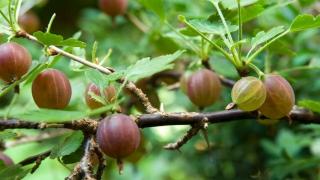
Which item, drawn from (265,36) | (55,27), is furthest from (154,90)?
(55,27)

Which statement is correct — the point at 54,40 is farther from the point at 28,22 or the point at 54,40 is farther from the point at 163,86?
the point at 28,22

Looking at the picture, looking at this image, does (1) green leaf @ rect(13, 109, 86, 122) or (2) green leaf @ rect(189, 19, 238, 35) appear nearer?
(1) green leaf @ rect(13, 109, 86, 122)

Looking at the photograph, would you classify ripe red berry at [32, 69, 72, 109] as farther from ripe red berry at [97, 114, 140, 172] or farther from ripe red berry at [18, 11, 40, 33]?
ripe red berry at [18, 11, 40, 33]

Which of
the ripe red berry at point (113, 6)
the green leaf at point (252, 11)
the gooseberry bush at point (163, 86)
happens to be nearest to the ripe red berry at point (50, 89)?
the gooseberry bush at point (163, 86)

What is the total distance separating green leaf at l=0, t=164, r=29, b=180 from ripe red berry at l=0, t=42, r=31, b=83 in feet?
0.40

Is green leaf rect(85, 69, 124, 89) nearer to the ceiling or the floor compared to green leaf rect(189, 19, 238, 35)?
nearer to the floor

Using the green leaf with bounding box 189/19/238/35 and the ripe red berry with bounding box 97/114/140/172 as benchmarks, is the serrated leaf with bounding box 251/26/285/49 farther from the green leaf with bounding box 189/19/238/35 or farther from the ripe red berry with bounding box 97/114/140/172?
the ripe red berry with bounding box 97/114/140/172

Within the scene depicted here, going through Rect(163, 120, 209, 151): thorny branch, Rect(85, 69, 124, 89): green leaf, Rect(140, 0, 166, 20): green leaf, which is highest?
Rect(85, 69, 124, 89): green leaf

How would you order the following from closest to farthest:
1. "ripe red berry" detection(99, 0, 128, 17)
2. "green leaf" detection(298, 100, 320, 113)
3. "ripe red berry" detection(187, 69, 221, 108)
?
"green leaf" detection(298, 100, 320, 113)
"ripe red berry" detection(187, 69, 221, 108)
"ripe red berry" detection(99, 0, 128, 17)

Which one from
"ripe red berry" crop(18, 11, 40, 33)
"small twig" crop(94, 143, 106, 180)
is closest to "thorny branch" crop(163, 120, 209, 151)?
"small twig" crop(94, 143, 106, 180)

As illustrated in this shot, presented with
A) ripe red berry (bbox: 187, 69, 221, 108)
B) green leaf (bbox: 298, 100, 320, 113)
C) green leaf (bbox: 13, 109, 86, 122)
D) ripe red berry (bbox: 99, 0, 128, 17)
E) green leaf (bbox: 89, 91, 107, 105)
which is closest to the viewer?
green leaf (bbox: 13, 109, 86, 122)

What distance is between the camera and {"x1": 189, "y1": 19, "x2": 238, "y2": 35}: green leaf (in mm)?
749

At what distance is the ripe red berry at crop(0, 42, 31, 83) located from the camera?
0.68m

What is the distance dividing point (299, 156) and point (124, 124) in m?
0.80
